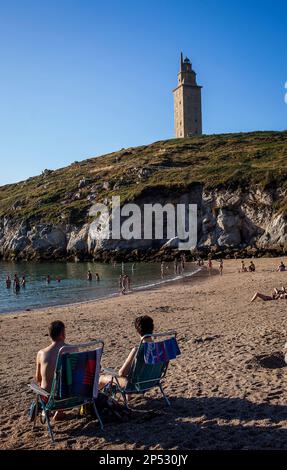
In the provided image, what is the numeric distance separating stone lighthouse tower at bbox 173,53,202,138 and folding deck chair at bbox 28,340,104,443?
11605 centimetres

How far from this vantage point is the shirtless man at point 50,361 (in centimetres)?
584

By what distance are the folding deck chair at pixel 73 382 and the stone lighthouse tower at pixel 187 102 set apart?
116047 millimetres

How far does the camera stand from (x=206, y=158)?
88000 millimetres

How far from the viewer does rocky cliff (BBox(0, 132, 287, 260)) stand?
197 feet

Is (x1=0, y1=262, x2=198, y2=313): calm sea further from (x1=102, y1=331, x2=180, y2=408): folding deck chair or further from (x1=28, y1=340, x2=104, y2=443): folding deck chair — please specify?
(x1=28, y1=340, x2=104, y2=443): folding deck chair

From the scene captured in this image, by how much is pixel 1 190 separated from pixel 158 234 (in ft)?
257

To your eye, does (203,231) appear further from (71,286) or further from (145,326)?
(145,326)

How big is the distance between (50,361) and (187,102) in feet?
382

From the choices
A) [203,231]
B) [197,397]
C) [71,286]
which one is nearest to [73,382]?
[197,397]

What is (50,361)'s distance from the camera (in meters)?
5.93

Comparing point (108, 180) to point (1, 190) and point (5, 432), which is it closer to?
point (1, 190)

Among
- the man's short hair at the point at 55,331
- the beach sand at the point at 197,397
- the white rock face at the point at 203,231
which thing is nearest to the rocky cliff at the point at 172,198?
the white rock face at the point at 203,231

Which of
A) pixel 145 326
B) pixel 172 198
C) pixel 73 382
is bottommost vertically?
pixel 73 382

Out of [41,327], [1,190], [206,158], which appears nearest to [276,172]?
[206,158]
